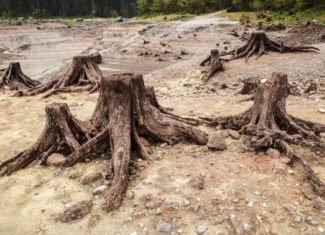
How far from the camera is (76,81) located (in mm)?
14125

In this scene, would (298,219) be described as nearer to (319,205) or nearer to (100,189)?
(319,205)

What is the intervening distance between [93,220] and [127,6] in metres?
125

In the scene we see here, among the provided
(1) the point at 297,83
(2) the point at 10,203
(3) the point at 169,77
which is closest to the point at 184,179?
(2) the point at 10,203

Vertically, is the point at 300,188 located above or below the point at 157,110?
below

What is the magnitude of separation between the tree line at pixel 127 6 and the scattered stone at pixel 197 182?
37173 millimetres

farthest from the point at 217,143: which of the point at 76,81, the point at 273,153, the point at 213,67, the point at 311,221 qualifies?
the point at 76,81

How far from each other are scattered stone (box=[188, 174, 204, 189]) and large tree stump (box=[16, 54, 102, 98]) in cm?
863

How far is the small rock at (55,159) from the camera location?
574 cm

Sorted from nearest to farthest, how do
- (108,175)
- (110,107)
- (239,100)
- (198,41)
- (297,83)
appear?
(108,175) → (110,107) → (239,100) → (297,83) → (198,41)

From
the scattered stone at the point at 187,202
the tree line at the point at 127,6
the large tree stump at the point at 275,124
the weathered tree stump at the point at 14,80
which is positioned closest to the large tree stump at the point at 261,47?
the large tree stump at the point at 275,124

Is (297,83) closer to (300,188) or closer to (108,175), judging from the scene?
(300,188)

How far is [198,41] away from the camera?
93.6ft

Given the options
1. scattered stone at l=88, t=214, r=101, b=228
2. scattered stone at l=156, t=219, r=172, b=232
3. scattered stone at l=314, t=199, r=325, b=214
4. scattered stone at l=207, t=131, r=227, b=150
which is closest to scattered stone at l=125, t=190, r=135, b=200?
scattered stone at l=88, t=214, r=101, b=228

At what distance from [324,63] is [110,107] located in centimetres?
998
